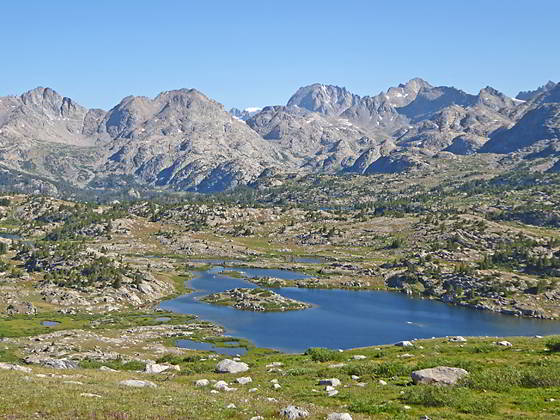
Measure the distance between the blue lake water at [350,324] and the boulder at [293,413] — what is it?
11135cm

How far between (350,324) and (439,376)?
138655mm

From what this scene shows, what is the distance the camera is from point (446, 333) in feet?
530

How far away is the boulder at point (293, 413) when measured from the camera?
82.3ft

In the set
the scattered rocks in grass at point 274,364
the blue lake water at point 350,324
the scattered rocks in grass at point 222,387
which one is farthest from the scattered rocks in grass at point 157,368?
the blue lake water at point 350,324

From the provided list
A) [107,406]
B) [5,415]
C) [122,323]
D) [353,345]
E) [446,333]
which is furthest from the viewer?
[446,333]

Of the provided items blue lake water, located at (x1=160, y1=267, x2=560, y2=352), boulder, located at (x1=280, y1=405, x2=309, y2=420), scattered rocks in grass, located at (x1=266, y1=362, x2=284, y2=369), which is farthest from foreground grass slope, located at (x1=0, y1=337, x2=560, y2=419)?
blue lake water, located at (x1=160, y1=267, x2=560, y2=352)

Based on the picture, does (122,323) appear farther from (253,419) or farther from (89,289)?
(253,419)

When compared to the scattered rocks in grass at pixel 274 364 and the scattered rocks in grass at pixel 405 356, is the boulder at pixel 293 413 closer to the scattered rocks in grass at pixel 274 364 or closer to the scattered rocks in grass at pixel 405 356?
the scattered rocks in grass at pixel 405 356

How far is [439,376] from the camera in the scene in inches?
1320

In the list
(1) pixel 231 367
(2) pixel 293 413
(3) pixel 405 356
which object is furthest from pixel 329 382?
(1) pixel 231 367

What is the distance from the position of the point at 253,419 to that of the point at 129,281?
7197 inches

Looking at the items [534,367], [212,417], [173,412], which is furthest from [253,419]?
[534,367]

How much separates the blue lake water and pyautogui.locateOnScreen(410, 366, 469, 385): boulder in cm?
10305

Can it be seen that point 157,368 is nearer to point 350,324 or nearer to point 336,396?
point 336,396
